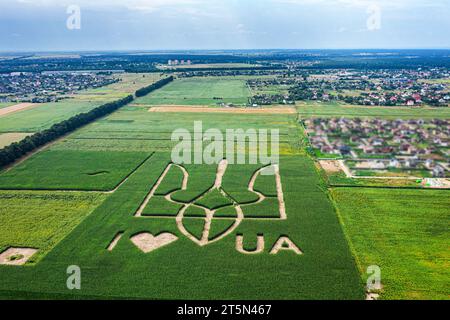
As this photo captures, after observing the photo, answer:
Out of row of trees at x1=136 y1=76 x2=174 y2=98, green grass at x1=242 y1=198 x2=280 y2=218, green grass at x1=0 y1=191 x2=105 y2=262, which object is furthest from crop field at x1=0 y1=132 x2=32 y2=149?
green grass at x1=242 y1=198 x2=280 y2=218

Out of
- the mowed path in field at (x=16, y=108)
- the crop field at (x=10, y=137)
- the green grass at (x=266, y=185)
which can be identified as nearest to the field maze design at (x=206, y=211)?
the green grass at (x=266, y=185)

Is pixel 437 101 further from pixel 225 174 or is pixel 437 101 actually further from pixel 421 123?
pixel 225 174

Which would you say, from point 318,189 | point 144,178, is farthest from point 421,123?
point 144,178

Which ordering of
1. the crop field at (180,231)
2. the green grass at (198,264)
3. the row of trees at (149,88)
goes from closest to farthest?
the green grass at (198,264) < the crop field at (180,231) < the row of trees at (149,88)

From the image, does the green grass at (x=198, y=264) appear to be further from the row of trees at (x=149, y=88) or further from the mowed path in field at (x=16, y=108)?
the row of trees at (x=149, y=88)

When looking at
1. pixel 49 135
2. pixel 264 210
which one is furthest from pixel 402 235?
pixel 49 135

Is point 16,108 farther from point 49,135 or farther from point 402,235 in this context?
point 402,235
